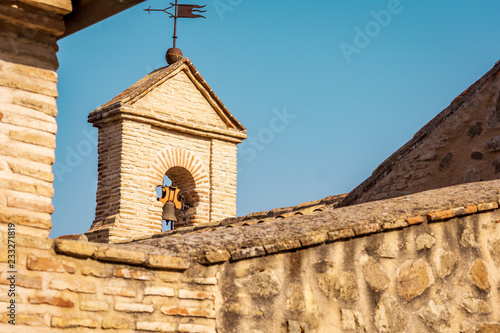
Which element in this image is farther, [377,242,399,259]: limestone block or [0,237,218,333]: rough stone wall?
[377,242,399,259]: limestone block

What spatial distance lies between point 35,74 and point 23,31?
219mm

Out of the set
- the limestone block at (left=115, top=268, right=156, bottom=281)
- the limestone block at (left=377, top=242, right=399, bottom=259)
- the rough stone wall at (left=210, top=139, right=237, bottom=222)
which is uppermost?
the rough stone wall at (left=210, top=139, right=237, bottom=222)

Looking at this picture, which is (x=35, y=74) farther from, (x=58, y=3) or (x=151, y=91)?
(x=151, y=91)

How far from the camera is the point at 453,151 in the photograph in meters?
6.00

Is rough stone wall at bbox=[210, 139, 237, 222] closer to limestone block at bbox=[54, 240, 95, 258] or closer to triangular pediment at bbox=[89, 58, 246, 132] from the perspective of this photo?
triangular pediment at bbox=[89, 58, 246, 132]

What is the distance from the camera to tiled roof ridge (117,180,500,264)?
358 centimetres

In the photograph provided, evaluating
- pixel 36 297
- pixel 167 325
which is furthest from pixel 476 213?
pixel 36 297

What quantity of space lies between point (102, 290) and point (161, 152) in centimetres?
868

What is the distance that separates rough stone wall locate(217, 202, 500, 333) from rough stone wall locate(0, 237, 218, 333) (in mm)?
176

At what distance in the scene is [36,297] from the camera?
3.08m

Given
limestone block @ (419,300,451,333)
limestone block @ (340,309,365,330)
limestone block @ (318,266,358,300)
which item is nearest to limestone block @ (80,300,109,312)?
limestone block @ (318,266,358,300)

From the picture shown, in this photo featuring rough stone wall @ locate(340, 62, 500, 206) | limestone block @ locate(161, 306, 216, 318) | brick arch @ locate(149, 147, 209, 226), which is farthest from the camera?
brick arch @ locate(149, 147, 209, 226)

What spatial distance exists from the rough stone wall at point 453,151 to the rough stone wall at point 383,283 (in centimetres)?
141

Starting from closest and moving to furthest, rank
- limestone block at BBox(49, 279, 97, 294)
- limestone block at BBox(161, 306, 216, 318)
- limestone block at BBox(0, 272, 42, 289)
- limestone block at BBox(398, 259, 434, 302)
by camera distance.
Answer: limestone block at BBox(0, 272, 42, 289), limestone block at BBox(49, 279, 97, 294), limestone block at BBox(161, 306, 216, 318), limestone block at BBox(398, 259, 434, 302)
